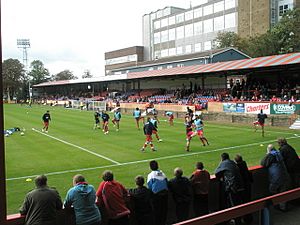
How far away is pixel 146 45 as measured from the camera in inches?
4284

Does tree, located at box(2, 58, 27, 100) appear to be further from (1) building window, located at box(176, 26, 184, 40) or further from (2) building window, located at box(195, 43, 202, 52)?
(2) building window, located at box(195, 43, 202, 52)

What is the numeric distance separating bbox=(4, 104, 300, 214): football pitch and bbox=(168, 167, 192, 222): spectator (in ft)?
14.9

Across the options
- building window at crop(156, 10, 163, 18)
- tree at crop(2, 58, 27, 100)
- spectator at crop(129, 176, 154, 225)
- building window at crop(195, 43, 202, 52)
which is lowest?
spectator at crop(129, 176, 154, 225)

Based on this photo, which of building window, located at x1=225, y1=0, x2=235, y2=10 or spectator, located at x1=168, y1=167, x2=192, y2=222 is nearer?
spectator, located at x1=168, y1=167, x2=192, y2=222

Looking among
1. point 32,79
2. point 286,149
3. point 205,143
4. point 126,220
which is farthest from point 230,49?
point 32,79

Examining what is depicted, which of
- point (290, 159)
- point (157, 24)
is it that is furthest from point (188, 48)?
point (290, 159)

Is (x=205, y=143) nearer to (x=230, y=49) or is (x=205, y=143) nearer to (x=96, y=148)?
(x=96, y=148)

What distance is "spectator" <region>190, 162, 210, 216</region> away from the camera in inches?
297

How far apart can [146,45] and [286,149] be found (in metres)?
102

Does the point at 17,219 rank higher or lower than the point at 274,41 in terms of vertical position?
lower

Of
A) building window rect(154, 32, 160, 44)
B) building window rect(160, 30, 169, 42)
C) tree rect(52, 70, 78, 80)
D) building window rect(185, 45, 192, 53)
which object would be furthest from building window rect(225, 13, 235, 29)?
tree rect(52, 70, 78, 80)

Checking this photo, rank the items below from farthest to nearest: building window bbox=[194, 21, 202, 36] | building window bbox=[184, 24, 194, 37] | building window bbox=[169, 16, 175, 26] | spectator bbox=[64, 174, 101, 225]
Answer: building window bbox=[169, 16, 175, 26] → building window bbox=[184, 24, 194, 37] → building window bbox=[194, 21, 202, 36] → spectator bbox=[64, 174, 101, 225]

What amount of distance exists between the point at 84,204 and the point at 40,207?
2.38 ft

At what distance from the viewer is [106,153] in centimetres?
1773
